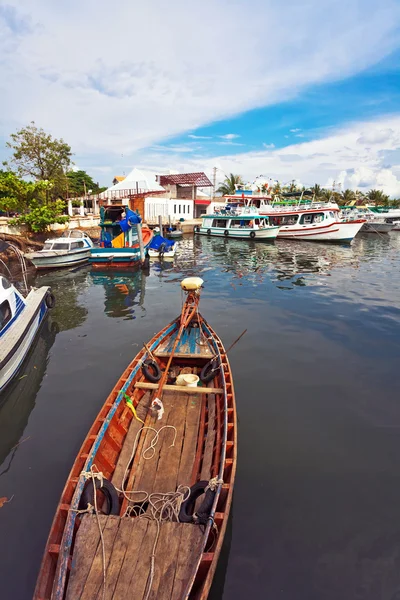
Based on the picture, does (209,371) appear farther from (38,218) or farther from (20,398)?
(38,218)

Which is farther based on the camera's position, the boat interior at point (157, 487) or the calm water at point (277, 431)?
the calm water at point (277, 431)

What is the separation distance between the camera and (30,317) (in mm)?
11039

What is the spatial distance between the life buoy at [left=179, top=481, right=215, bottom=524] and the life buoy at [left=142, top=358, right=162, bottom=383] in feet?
11.3

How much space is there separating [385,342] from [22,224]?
2884 centimetres

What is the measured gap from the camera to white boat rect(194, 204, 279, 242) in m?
38.1

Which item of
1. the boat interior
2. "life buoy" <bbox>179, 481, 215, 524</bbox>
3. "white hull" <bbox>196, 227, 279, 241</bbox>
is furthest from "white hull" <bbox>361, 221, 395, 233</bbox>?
"life buoy" <bbox>179, 481, 215, 524</bbox>

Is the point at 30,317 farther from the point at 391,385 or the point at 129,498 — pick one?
the point at 391,385

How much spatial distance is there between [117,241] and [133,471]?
22.3 metres

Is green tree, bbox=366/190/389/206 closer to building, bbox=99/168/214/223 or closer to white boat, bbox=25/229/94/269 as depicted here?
building, bbox=99/168/214/223

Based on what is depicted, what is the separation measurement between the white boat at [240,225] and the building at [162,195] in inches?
327

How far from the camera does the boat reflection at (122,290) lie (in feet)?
50.1

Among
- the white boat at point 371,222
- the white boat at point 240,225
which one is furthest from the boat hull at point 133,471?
the white boat at point 371,222

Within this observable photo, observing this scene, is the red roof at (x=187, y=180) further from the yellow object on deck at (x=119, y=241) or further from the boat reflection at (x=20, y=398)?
the boat reflection at (x=20, y=398)

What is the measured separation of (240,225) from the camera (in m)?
40.4
